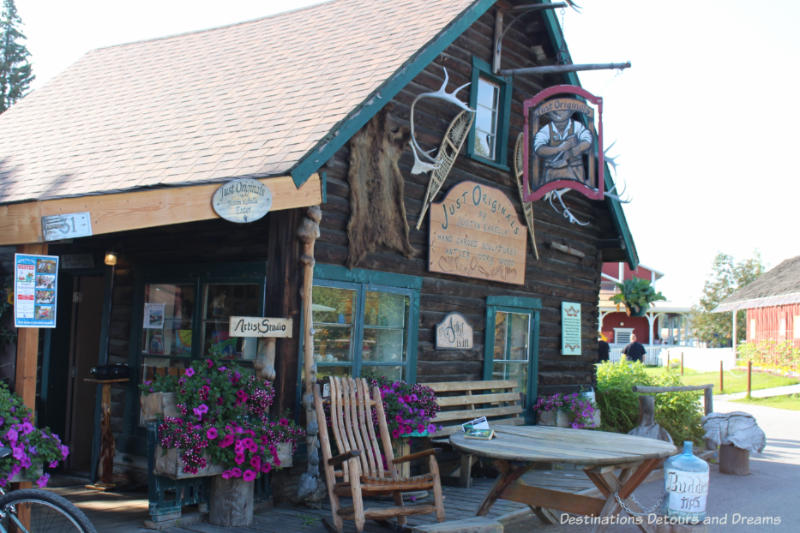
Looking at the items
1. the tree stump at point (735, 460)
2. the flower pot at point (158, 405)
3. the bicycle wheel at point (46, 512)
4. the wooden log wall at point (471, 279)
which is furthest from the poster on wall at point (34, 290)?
the tree stump at point (735, 460)

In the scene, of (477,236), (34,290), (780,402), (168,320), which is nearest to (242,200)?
(34,290)

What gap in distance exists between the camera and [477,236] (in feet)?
29.6

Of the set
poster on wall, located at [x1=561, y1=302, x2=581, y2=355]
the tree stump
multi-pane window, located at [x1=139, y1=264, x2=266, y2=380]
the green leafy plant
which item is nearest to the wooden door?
multi-pane window, located at [x1=139, y1=264, x2=266, y2=380]

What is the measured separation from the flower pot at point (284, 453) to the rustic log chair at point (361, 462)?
266mm

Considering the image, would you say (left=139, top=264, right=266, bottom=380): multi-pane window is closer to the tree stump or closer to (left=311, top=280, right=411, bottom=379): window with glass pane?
(left=311, top=280, right=411, bottom=379): window with glass pane

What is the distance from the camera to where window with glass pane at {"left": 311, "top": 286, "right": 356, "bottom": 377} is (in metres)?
7.12

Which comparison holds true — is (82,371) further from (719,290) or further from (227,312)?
(719,290)

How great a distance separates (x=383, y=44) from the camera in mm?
8336

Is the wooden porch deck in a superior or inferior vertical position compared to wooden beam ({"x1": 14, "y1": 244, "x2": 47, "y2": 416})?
inferior

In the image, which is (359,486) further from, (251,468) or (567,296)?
(567,296)

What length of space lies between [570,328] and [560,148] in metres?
3.11

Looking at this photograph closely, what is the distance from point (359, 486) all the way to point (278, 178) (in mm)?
2394

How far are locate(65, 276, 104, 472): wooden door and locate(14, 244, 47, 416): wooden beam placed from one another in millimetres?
3595

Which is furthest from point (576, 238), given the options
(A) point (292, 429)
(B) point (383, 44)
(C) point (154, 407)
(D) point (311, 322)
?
(C) point (154, 407)
